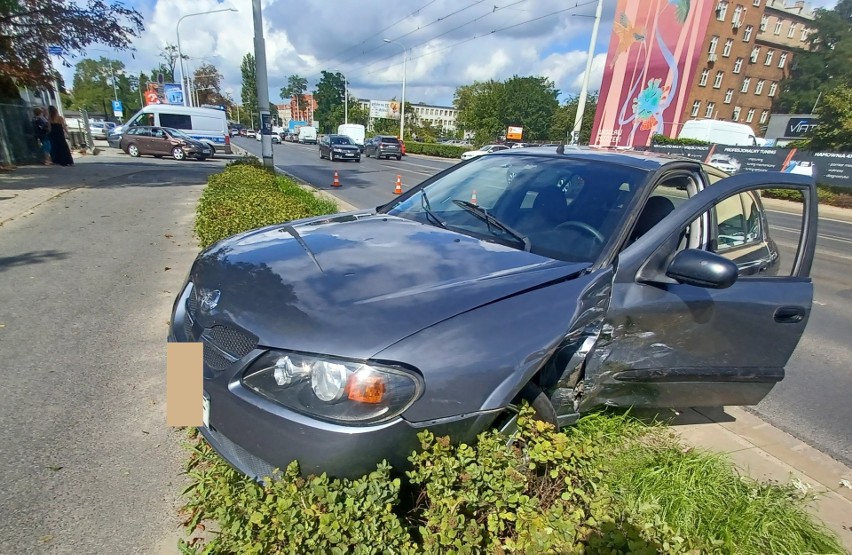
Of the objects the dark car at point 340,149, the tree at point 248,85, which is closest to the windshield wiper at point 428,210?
the dark car at point 340,149

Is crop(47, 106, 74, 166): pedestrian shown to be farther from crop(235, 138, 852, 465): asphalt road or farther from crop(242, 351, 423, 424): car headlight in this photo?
crop(235, 138, 852, 465): asphalt road

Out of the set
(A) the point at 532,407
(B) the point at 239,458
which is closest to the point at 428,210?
(A) the point at 532,407

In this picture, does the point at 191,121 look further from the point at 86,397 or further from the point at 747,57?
the point at 747,57

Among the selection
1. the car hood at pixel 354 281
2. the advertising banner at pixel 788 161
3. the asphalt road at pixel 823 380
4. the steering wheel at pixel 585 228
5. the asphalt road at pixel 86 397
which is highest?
the advertising banner at pixel 788 161

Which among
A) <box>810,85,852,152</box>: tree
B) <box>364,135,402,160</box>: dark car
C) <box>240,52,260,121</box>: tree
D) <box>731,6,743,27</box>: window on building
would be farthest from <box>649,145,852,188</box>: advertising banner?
<box>240,52,260,121</box>: tree

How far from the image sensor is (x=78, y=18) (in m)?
13.4

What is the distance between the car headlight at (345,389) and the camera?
1.50 metres

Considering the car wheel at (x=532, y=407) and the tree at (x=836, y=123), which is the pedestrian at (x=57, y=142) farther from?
the tree at (x=836, y=123)

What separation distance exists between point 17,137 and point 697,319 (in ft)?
66.4

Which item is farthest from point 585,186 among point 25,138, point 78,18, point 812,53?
point 812,53

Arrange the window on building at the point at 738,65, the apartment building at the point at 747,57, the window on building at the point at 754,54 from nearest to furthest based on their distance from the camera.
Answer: the apartment building at the point at 747,57 < the window on building at the point at 738,65 < the window on building at the point at 754,54

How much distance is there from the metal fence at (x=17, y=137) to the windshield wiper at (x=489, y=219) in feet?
56.3

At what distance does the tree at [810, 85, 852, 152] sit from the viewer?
73.9ft

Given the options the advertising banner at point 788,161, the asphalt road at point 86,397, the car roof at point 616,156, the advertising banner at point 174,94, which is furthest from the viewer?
the advertising banner at point 174,94
